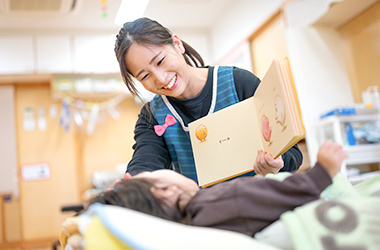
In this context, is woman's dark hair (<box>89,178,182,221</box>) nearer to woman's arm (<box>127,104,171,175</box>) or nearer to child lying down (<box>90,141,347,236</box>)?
child lying down (<box>90,141,347,236</box>)

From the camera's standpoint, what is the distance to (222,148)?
120 centimetres

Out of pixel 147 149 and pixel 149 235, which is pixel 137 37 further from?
pixel 149 235

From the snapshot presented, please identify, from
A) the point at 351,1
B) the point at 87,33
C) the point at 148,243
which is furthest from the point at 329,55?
the point at 148,243

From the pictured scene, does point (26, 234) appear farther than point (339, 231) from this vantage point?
Yes

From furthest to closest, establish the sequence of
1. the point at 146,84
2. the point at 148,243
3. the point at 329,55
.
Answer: the point at 329,55 → the point at 146,84 → the point at 148,243

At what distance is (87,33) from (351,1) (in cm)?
268

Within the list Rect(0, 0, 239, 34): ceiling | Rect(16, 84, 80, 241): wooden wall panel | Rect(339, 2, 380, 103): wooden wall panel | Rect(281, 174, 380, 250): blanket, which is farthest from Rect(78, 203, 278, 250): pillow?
Rect(16, 84, 80, 241): wooden wall panel

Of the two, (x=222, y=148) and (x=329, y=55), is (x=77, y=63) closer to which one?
(x=329, y=55)

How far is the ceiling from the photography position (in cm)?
362

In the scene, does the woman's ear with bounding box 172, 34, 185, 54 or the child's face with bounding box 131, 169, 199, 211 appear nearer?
the child's face with bounding box 131, 169, 199, 211

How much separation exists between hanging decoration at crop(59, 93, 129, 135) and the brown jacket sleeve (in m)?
4.00

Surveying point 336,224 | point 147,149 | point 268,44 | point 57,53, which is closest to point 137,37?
point 147,149

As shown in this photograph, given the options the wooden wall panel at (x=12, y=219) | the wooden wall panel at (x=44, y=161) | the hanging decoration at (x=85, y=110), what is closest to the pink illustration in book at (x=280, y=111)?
the hanging decoration at (x=85, y=110)

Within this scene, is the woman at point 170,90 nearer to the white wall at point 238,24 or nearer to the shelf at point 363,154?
the shelf at point 363,154
